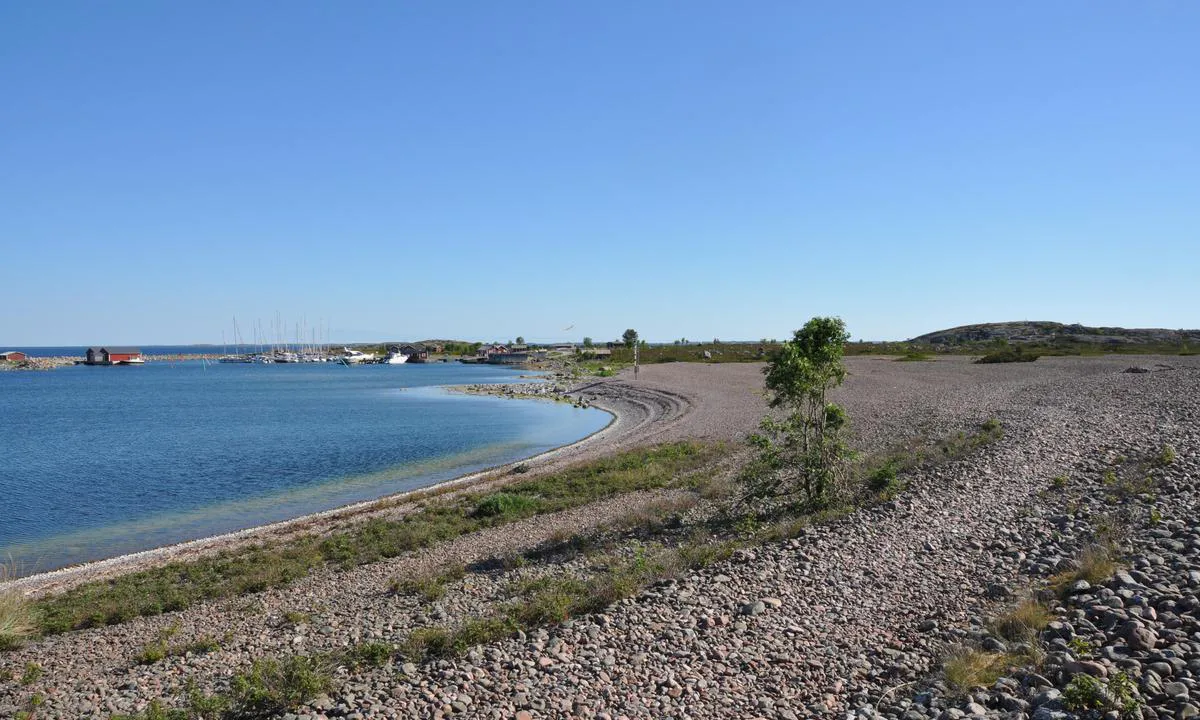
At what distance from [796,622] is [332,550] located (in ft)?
41.8

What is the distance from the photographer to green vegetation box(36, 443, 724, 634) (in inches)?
556

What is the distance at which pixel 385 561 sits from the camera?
16.5 m

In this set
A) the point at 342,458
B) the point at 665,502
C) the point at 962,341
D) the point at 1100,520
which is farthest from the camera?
the point at 962,341

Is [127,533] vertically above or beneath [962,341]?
beneath

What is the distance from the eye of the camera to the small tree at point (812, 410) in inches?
633

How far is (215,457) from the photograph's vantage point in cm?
3731

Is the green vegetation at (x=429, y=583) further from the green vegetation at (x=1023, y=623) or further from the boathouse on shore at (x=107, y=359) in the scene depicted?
the boathouse on shore at (x=107, y=359)

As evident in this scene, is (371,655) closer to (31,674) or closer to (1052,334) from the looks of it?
(31,674)

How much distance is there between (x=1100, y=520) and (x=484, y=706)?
38.0ft

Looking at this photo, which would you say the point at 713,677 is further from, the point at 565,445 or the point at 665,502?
the point at 565,445

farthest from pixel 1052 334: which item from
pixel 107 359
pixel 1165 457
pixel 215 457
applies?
pixel 107 359

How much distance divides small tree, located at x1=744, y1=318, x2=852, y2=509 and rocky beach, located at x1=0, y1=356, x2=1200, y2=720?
1686 millimetres

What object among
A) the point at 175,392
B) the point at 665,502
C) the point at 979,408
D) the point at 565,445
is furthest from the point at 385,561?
the point at 175,392

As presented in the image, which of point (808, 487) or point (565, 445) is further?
point (565, 445)
